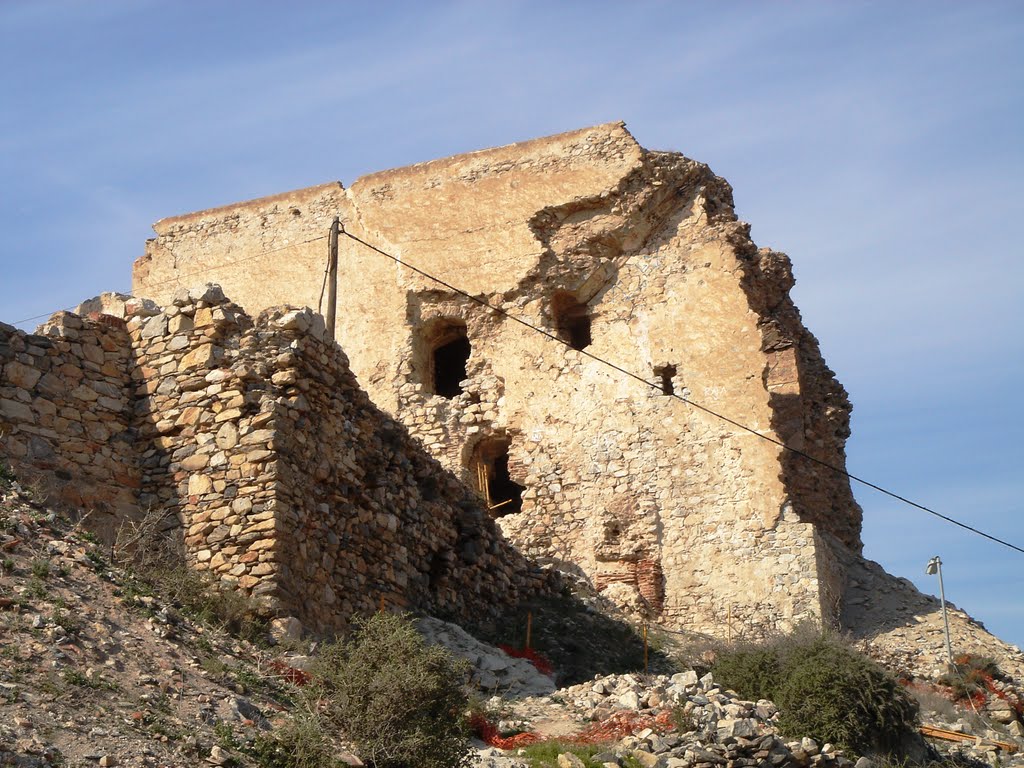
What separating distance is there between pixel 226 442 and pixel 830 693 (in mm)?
5073

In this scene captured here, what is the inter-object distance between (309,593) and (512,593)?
380cm

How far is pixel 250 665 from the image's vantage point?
31.9ft

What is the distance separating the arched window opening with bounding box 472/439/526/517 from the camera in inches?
767

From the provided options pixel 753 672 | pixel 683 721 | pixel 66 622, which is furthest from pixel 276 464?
pixel 753 672

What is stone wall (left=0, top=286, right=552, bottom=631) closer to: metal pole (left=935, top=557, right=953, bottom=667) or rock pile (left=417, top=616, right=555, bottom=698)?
rock pile (left=417, top=616, right=555, bottom=698)

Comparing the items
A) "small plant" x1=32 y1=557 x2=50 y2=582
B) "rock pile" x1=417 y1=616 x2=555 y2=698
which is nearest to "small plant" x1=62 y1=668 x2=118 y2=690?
"small plant" x1=32 y1=557 x2=50 y2=582

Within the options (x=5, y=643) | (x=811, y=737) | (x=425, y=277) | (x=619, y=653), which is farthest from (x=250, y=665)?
(x=425, y=277)

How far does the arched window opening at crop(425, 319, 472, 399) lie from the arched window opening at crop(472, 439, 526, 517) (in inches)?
45.8

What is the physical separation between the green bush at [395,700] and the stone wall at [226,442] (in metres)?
1.55

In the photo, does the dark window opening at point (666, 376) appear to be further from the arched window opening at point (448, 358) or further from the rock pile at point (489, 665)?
the rock pile at point (489, 665)

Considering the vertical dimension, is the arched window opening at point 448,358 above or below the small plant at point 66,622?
above

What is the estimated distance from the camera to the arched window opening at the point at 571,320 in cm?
1970

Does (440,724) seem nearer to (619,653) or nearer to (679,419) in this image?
(619,653)

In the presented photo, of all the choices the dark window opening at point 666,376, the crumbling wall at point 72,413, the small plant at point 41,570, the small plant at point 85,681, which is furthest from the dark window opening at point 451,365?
the small plant at point 85,681
